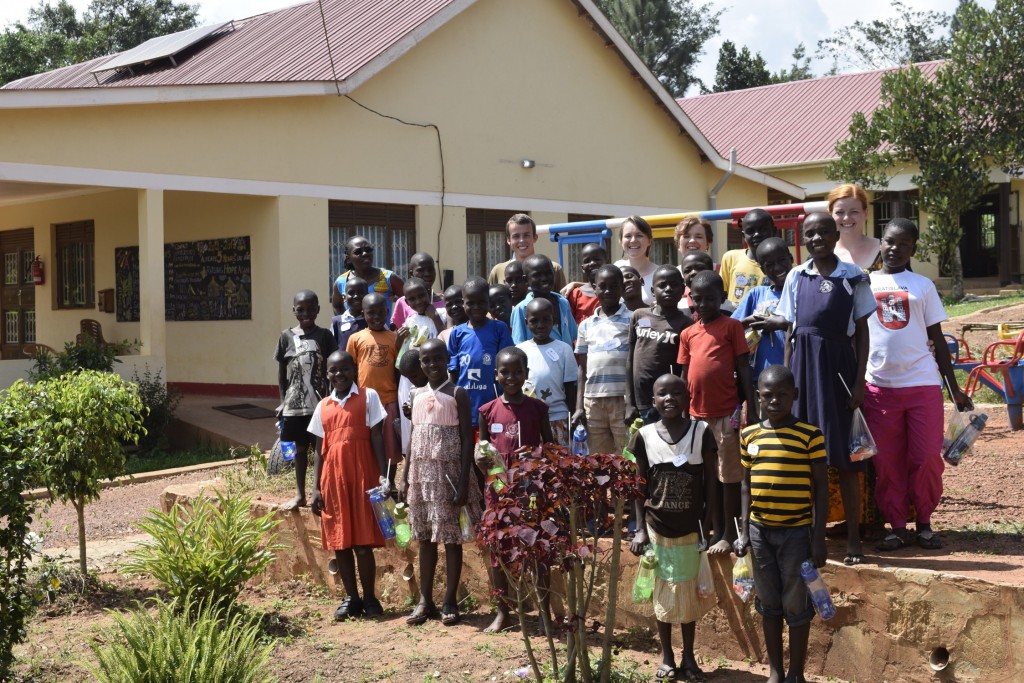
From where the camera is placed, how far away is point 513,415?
5523mm

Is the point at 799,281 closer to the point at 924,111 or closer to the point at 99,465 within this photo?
the point at 99,465

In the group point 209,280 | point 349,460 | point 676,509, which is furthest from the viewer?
point 209,280

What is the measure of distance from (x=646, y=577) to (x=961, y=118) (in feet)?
56.4

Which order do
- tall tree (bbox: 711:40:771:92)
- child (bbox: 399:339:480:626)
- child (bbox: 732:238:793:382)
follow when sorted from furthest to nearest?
tall tree (bbox: 711:40:771:92)
child (bbox: 399:339:480:626)
child (bbox: 732:238:793:382)

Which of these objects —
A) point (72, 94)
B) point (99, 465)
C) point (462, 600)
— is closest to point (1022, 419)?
point (462, 600)

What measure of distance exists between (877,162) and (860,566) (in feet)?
54.3

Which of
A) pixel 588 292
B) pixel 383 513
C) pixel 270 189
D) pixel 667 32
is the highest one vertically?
pixel 667 32

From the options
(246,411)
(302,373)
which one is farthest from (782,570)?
(246,411)

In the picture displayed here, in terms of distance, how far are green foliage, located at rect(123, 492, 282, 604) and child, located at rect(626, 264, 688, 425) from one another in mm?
2352

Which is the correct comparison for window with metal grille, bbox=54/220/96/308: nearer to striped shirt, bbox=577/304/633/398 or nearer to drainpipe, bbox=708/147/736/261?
drainpipe, bbox=708/147/736/261

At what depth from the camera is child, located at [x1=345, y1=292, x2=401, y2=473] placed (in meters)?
6.51

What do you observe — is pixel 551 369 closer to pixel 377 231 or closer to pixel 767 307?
pixel 767 307

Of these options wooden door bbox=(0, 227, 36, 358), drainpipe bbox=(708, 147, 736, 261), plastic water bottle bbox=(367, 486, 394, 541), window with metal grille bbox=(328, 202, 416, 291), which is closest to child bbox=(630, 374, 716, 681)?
plastic water bottle bbox=(367, 486, 394, 541)

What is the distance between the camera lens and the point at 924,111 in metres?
19.4
